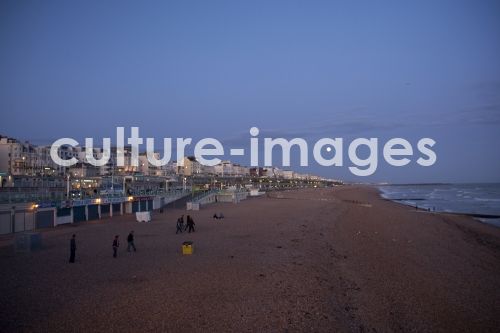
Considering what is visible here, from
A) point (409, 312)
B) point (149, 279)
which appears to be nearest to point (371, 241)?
point (409, 312)

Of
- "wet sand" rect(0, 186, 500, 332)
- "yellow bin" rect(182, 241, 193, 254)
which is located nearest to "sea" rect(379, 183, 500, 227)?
"wet sand" rect(0, 186, 500, 332)

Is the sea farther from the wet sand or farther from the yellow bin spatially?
the yellow bin

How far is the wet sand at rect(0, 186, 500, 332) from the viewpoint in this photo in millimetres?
9102

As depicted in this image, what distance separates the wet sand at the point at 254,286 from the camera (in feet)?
29.9

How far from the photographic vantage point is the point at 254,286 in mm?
11625

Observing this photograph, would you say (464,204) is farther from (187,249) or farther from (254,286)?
(254,286)

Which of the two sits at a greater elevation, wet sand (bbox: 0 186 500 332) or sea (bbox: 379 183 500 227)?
wet sand (bbox: 0 186 500 332)

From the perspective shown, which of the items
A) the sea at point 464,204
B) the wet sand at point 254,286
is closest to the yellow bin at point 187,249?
the wet sand at point 254,286

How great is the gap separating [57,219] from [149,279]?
17.2 m

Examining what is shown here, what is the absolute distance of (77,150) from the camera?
10750 cm

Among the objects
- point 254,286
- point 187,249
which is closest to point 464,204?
point 187,249

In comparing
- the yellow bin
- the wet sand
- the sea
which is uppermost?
the yellow bin

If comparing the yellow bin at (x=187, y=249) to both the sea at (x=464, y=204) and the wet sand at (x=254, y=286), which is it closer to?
the wet sand at (x=254, y=286)

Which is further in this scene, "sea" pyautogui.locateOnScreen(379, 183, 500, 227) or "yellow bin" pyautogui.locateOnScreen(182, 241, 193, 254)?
"sea" pyautogui.locateOnScreen(379, 183, 500, 227)
